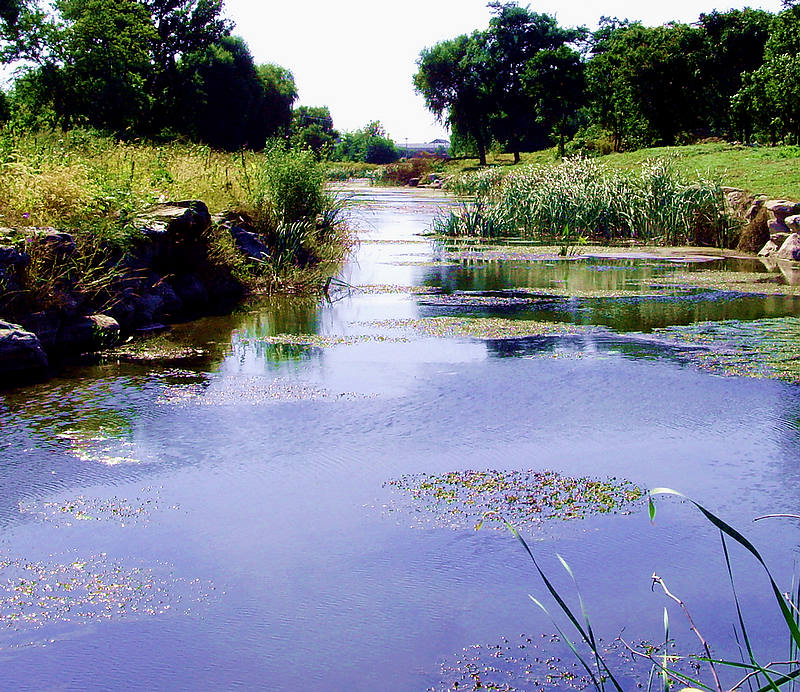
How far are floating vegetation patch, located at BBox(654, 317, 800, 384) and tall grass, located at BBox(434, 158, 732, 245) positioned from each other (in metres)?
9.68

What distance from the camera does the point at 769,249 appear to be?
62.3ft

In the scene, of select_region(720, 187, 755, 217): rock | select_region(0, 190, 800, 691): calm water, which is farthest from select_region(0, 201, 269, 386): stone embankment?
select_region(720, 187, 755, 217): rock

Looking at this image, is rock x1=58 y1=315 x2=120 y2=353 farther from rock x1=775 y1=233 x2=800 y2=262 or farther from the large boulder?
rock x1=775 y1=233 x2=800 y2=262

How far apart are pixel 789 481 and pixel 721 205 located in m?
16.0

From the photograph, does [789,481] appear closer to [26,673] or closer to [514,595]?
[514,595]

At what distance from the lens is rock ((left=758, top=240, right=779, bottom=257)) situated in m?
18.9

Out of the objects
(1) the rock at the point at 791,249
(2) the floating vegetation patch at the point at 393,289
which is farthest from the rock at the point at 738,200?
(2) the floating vegetation patch at the point at 393,289

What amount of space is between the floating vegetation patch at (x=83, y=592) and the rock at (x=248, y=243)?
10.1 metres

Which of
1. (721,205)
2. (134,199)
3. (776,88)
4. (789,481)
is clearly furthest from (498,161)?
(789,481)

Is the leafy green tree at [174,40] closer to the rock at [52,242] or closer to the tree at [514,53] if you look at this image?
the tree at [514,53]

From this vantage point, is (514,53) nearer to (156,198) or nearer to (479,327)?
(156,198)

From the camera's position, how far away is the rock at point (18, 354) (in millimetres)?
8672

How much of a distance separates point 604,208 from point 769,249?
386cm

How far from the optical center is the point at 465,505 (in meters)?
5.53
